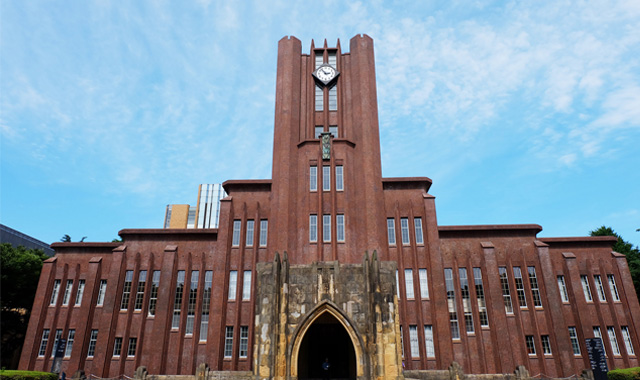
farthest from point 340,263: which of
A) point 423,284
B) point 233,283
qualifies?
point 233,283

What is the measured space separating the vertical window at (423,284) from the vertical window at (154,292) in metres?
20.3

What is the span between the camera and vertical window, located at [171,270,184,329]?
29.8m

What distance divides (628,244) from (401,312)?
90.1 feet

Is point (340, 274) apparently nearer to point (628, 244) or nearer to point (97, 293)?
point (97, 293)

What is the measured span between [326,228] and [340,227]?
1.06 meters

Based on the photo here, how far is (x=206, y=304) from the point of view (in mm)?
30375

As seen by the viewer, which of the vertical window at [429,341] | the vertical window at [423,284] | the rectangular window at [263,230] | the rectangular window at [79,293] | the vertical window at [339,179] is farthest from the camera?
the rectangular window at [79,293]

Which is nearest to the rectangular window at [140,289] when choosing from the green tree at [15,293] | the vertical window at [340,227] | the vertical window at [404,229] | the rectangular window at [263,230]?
the rectangular window at [263,230]

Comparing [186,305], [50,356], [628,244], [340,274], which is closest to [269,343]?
[340,274]

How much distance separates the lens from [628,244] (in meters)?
39.6

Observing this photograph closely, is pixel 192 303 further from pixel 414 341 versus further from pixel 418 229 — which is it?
pixel 418 229

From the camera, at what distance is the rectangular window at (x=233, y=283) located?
2998 centimetres

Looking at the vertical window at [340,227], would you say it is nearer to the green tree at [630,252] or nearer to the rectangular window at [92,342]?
the rectangular window at [92,342]

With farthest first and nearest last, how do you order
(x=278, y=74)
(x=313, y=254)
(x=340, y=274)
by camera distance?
(x=278, y=74)
(x=313, y=254)
(x=340, y=274)
